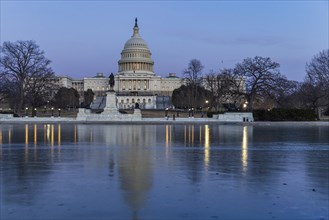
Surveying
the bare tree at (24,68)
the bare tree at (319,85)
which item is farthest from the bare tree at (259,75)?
the bare tree at (24,68)

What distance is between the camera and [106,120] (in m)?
51.9

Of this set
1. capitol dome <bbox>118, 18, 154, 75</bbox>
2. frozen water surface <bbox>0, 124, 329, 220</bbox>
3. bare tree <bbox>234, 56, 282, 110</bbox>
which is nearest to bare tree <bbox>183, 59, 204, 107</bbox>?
bare tree <bbox>234, 56, 282, 110</bbox>

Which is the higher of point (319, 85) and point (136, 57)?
point (136, 57)

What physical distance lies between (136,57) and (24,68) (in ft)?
330

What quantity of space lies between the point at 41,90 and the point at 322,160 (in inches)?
2133

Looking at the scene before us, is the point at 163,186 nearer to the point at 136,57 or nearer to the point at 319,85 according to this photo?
the point at 319,85

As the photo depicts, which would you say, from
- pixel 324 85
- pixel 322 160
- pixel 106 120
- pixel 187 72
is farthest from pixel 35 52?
pixel 322 160

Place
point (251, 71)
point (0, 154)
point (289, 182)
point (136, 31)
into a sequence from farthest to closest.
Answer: point (136, 31) < point (251, 71) < point (0, 154) < point (289, 182)

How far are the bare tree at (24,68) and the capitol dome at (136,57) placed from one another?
97.5m

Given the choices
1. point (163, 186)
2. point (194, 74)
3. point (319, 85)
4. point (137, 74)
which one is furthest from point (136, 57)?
point (163, 186)

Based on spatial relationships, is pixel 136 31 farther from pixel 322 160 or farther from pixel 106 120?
pixel 322 160

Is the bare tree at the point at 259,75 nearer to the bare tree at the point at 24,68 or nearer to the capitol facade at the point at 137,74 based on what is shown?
the bare tree at the point at 24,68

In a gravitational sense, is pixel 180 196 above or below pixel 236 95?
below

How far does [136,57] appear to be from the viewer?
159500 millimetres
